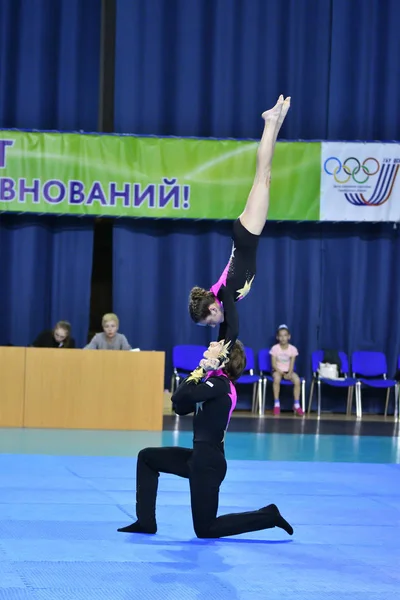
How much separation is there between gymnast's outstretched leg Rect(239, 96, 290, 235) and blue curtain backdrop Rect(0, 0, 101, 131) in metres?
8.71

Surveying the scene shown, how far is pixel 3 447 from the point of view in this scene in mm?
9812

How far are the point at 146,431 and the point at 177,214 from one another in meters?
3.90

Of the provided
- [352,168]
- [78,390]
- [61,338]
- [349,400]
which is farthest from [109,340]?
[352,168]

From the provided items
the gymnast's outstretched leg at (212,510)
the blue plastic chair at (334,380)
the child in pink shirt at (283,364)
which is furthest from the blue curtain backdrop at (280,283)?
the gymnast's outstretched leg at (212,510)

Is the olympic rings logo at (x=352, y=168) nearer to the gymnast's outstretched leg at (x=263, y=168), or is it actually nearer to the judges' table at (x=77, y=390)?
the judges' table at (x=77, y=390)

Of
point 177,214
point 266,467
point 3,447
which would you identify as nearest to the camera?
point 266,467

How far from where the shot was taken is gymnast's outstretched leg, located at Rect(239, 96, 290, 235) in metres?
6.48

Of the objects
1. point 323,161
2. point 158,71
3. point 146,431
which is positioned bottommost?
point 146,431

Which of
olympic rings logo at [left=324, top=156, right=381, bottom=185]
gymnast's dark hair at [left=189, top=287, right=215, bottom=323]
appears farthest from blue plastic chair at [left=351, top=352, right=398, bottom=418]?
gymnast's dark hair at [left=189, top=287, right=215, bottom=323]

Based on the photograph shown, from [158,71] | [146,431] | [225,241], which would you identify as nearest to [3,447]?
[146,431]

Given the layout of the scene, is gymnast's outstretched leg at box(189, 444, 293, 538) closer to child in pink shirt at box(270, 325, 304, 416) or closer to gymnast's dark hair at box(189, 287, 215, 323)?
gymnast's dark hair at box(189, 287, 215, 323)

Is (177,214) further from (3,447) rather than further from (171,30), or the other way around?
(3,447)

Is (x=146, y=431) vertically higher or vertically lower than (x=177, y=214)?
lower

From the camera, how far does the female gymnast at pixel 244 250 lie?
20.6ft
